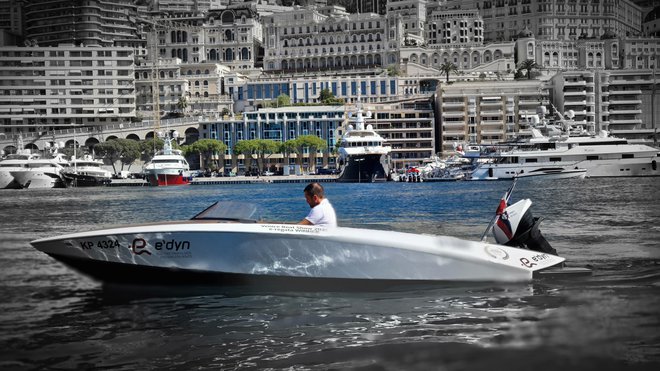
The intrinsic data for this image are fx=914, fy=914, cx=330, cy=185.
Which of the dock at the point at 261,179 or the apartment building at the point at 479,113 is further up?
the apartment building at the point at 479,113

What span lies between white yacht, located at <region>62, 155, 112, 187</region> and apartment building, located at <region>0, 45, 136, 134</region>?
41490 mm

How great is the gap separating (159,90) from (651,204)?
128 meters

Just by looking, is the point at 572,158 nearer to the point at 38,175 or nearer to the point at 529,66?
the point at 38,175

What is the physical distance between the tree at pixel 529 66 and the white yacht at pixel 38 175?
83.8 metres

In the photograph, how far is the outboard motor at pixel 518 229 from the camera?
48.3 ft

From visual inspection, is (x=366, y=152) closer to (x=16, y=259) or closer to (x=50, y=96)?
(x=50, y=96)

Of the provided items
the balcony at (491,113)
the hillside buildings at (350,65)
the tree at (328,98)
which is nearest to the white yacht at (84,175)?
the hillside buildings at (350,65)

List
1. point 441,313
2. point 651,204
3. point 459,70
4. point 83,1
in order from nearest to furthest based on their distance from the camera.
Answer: point 441,313
point 651,204
point 459,70
point 83,1

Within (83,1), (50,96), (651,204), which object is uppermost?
(83,1)

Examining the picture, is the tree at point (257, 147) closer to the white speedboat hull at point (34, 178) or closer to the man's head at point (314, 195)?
the white speedboat hull at point (34, 178)

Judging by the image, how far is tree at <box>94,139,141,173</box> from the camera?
131250mm

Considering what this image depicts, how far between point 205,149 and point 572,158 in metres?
57.9

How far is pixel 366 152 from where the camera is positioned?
10488 centimetres

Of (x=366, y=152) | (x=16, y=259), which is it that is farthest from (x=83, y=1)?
(x=16, y=259)
